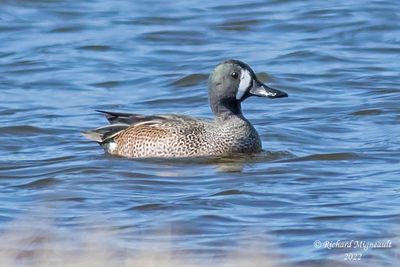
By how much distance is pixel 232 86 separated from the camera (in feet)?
40.0

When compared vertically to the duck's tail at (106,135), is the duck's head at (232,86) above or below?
above

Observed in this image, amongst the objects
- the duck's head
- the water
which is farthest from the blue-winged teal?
the water

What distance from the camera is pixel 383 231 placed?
9250 millimetres

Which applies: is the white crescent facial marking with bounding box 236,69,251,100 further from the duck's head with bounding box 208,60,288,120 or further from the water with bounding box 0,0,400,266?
the water with bounding box 0,0,400,266

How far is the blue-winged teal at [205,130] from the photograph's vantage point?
12047 millimetres

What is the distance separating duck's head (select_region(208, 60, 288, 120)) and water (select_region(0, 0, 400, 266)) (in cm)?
52

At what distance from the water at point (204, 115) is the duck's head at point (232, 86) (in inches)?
20.4

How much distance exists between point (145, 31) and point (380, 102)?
515 centimetres

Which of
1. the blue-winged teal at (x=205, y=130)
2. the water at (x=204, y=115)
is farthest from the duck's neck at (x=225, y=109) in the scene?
the water at (x=204, y=115)

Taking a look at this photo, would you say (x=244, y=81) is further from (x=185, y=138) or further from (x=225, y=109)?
(x=185, y=138)

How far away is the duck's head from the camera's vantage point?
12180 mm

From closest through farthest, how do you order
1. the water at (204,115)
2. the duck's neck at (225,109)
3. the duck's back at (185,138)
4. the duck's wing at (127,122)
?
the water at (204,115) < the duck's back at (185,138) < the duck's wing at (127,122) < the duck's neck at (225,109)

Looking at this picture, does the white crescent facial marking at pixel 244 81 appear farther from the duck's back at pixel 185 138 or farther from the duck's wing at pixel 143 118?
the duck's wing at pixel 143 118

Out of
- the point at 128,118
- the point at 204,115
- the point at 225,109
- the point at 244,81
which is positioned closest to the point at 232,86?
the point at 244,81
